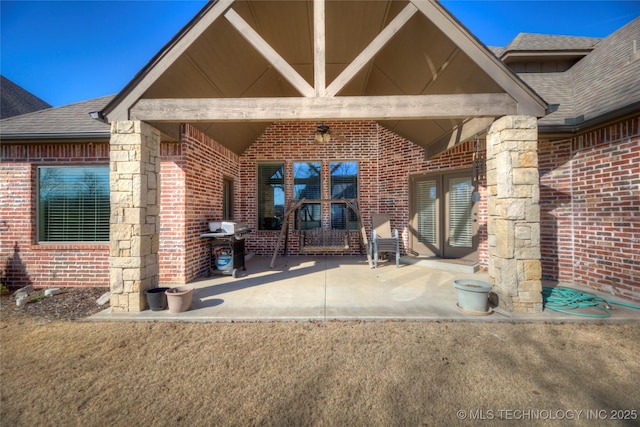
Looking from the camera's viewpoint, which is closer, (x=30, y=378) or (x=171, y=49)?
(x=30, y=378)

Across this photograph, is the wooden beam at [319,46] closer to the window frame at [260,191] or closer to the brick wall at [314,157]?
the brick wall at [314,157]

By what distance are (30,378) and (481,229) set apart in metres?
7.30

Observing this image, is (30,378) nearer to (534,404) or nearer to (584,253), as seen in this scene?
(534,404)

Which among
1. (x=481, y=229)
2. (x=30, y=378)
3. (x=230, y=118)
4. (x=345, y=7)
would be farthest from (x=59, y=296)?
(x=481, y=229)

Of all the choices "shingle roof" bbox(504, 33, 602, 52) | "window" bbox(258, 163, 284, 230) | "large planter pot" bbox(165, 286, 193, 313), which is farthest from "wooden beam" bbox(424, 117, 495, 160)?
"large planter pot" bbox(165, 286, 193, 313)

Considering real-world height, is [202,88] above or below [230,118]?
above

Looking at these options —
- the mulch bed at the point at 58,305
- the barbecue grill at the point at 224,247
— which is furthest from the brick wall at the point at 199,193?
the mulch bed at the point at 58,305

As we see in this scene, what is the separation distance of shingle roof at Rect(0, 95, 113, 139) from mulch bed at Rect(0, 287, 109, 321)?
9.37 feet

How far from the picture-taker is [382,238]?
6.50m

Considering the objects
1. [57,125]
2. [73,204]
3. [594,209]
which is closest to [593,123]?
[594,209]

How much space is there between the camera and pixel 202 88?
4.40 m

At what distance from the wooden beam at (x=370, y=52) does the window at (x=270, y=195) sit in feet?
15.6

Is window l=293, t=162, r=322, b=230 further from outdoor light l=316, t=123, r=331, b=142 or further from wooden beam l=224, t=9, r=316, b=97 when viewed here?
wooden beam l=224, t=9, r=316, b=97

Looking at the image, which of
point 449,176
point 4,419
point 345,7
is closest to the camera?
point 4,419
